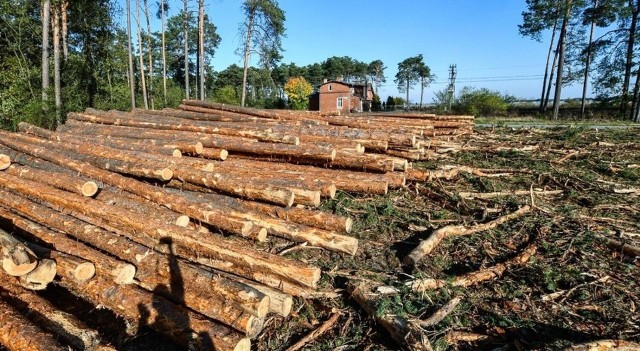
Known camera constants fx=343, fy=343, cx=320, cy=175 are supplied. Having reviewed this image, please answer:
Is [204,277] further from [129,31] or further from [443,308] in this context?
[129,31]

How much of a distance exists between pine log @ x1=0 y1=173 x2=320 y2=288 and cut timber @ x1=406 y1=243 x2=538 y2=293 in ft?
3.23

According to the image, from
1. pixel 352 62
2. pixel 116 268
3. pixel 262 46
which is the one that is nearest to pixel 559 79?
pixel 262 46

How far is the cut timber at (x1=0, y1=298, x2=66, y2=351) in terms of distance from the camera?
7.86ft

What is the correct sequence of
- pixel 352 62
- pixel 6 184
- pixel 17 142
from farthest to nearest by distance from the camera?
pixel 352 62, pixel 17 142, pixel 6 184

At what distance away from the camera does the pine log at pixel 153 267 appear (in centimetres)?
279

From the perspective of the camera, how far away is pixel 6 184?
502cm

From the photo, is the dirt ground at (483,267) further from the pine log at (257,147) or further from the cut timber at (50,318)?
the pine log at (257,147)

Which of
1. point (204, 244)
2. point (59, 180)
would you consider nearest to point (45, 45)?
point (59, 180)

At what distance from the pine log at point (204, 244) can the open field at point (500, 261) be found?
1.21 ft

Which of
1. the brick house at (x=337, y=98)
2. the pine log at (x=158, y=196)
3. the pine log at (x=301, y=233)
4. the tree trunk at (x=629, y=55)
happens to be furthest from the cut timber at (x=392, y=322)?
the brick house at (x=337, y=98)

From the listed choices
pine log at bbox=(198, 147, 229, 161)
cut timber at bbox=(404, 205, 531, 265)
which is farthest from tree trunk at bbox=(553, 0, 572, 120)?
pine log at bbox=(198, 147, 229, 161)

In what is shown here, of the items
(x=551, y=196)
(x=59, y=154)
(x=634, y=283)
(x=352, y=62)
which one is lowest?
(x=634, y=283)

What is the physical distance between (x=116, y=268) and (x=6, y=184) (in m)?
3.42

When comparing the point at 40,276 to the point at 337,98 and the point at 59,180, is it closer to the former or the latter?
the point at 59,180
